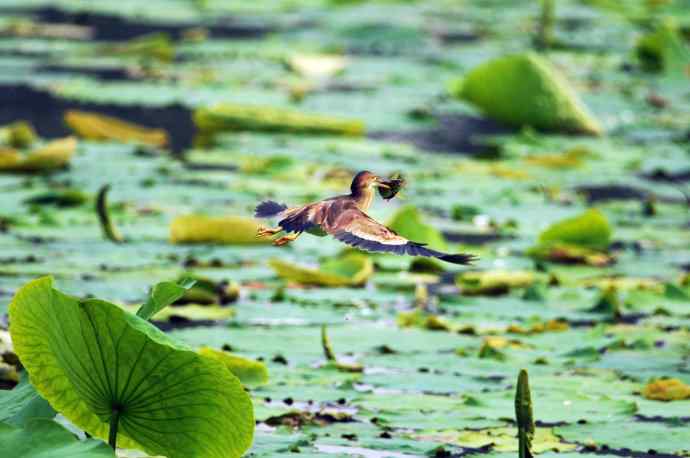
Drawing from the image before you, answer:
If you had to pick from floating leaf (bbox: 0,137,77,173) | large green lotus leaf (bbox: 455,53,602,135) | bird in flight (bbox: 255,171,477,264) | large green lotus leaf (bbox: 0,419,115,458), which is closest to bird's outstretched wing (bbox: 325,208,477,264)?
bird in flight (bbox: 255,171,477,264)

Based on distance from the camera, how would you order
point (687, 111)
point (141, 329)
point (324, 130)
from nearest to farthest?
point (141, 329)
point (324, 130)
point (687, 111)

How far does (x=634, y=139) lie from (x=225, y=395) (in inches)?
158

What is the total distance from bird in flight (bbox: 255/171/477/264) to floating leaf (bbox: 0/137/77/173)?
2.70 m

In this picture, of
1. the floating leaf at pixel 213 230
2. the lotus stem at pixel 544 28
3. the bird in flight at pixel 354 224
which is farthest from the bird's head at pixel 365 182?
the lotus stem at pixel 544 28

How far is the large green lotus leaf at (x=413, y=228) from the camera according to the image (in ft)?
11.0

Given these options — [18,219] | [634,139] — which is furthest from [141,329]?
[634,139]

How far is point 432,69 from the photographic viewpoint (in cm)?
697

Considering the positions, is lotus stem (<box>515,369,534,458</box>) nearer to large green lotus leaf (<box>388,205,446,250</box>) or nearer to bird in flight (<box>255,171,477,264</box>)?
bird in flight (<box>255,171,477,264</box>)

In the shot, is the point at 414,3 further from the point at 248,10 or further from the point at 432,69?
the point at 432,69

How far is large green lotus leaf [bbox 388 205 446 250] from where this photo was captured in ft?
11.0

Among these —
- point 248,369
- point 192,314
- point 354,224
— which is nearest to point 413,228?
Answer: point 192,314

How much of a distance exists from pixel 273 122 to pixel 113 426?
11.7 ft

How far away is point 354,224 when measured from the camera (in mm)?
1588

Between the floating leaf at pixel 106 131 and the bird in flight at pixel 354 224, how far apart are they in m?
3.27
